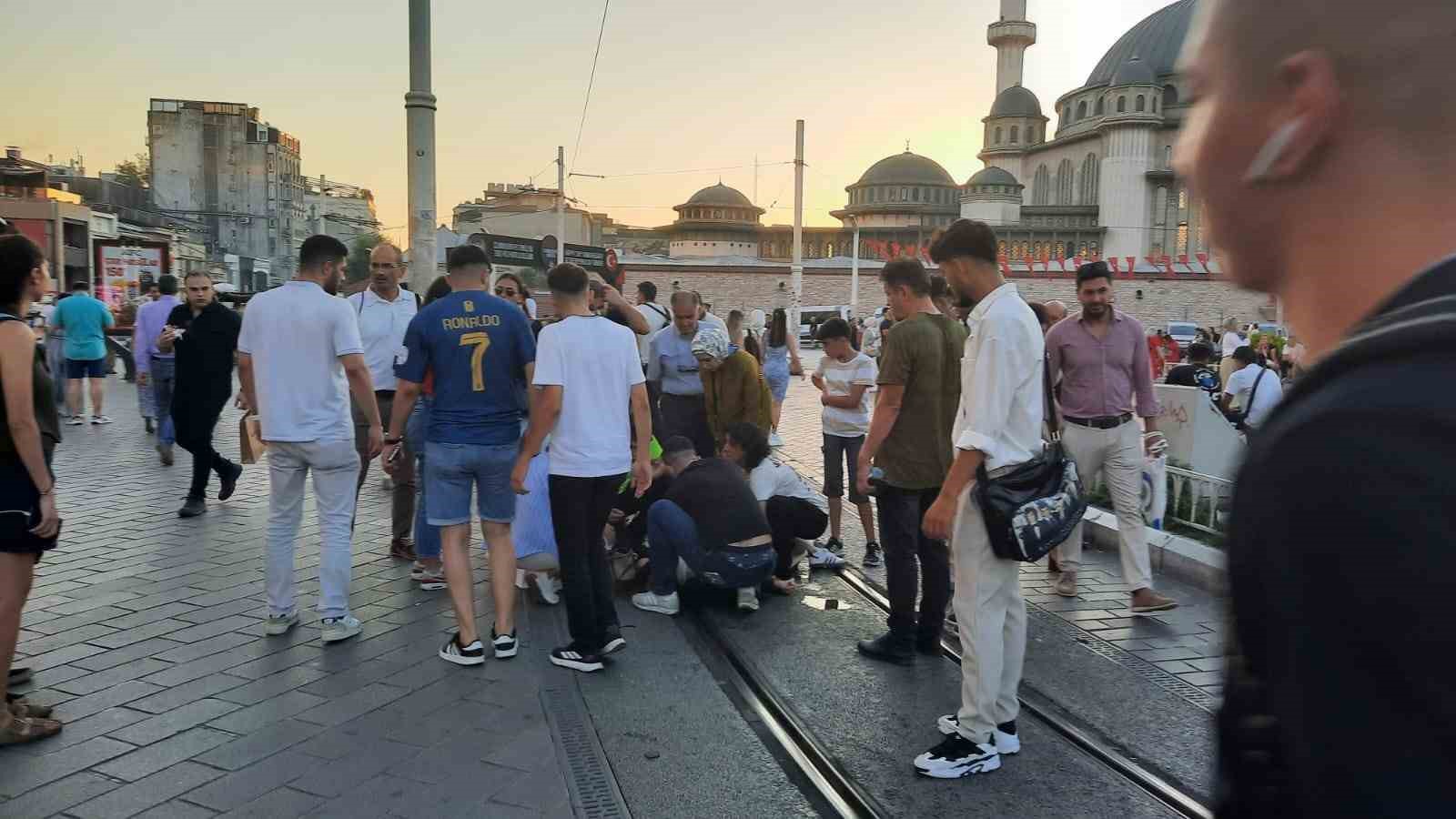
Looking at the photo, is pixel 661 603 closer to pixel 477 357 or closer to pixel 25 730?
pixel 477 357

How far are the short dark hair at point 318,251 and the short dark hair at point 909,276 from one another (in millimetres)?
3028

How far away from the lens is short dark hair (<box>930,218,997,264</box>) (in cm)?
433

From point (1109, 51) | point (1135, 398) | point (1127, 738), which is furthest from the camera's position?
point (1109, 51)

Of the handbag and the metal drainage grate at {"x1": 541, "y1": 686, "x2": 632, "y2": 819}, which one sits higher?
the handbag

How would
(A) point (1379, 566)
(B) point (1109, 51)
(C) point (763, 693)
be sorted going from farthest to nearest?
(B) point (1109, 51) < (C) point (763, 693) < (A) point (1379, 566)

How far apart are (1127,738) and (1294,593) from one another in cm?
419

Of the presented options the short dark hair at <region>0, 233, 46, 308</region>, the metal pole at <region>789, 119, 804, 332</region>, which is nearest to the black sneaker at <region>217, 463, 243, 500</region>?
the short dark hair at <region>0, 233, 46, 308</region>

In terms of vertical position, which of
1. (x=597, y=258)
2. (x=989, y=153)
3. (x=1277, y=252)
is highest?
(x=989, y=153)

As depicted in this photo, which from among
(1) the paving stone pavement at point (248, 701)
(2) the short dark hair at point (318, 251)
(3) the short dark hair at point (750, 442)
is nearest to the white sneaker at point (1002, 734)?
(1) the paving stone pavement at point (248, 701)

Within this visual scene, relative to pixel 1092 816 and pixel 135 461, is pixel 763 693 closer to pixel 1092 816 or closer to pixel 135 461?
pixel 1092 816

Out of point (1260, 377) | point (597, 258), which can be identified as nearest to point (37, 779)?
point (1260, 377)

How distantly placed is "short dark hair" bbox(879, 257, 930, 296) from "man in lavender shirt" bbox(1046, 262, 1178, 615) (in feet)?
4.63

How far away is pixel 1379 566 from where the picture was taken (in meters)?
0.63

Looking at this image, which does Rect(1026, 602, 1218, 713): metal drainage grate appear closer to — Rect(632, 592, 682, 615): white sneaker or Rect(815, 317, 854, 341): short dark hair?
Rect(632, 592, 682, 615): white sneaker
